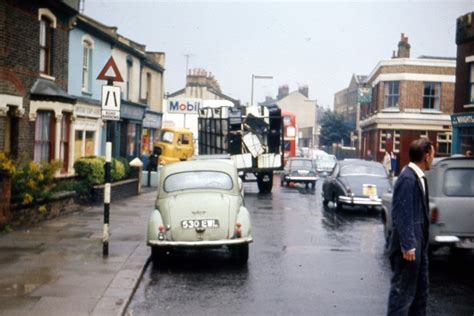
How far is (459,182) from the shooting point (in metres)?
10.7

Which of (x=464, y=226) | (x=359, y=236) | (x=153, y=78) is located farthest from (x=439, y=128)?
(x=464, y=226)

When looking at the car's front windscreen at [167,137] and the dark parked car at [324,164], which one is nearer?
the car's front windscreen at [167,137]

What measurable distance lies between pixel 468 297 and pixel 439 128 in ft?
133

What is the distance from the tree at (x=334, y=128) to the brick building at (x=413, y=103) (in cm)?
2778

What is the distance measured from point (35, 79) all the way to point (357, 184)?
10241mm

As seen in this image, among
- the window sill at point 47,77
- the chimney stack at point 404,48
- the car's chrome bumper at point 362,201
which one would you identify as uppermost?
the chimney stack at point 404,48

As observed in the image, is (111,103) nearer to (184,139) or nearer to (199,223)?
(199,223)

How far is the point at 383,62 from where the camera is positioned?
47.9 m

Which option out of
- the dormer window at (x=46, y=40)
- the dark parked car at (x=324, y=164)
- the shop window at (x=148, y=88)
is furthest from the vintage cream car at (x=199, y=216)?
the dark parked car at (x=324, y=164)

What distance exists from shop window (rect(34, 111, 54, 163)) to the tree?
59.0 m

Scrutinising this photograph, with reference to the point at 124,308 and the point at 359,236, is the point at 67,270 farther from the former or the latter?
the point at 359,236

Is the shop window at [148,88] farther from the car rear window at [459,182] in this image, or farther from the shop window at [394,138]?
the car rear window at [459,182]

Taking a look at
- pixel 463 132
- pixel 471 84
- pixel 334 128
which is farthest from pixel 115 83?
pixel 334 128

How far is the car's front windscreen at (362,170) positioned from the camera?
20.1 metres
